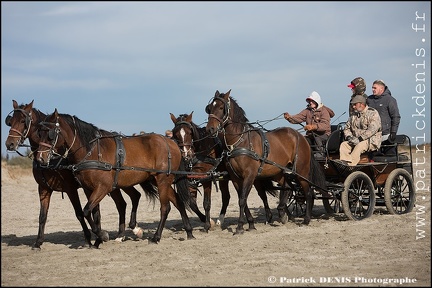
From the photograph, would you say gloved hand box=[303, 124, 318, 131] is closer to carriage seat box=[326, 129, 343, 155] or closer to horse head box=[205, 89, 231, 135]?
carriage seat box=[326, 129, 343, 155]

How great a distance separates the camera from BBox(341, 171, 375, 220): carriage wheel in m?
12.4

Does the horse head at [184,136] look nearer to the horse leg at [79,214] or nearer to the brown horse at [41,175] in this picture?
the brown horse at [41,175]

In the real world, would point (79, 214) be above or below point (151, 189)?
below

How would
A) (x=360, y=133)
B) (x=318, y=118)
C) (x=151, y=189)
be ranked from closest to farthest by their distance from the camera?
(x=151, y=189) → (x=360, y=133) → (x=318, y=118)

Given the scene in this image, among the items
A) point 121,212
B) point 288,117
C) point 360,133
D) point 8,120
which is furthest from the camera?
point 288,117

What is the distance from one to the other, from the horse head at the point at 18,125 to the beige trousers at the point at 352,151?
583 centimetres

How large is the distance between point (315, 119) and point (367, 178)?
1.68m

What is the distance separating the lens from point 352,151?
12648 mm

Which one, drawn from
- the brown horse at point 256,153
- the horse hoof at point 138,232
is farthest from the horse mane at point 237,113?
the horse hoof at point 138,232

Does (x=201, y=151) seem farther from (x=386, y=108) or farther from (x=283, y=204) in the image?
(x=386, y=108)

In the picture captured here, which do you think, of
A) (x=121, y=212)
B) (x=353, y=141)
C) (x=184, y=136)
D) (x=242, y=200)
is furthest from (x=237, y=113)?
(x=121, y=212)

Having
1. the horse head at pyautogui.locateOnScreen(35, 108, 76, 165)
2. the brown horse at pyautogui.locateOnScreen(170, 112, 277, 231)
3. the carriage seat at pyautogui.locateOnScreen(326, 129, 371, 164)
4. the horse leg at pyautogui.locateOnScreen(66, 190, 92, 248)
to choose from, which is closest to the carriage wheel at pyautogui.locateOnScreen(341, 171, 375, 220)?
the carriage seat at pyautogui.locateOnScreen(326, 129, 371, 164)

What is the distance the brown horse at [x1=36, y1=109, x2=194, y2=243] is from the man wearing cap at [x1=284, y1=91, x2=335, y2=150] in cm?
300

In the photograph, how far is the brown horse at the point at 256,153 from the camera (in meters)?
11.8
